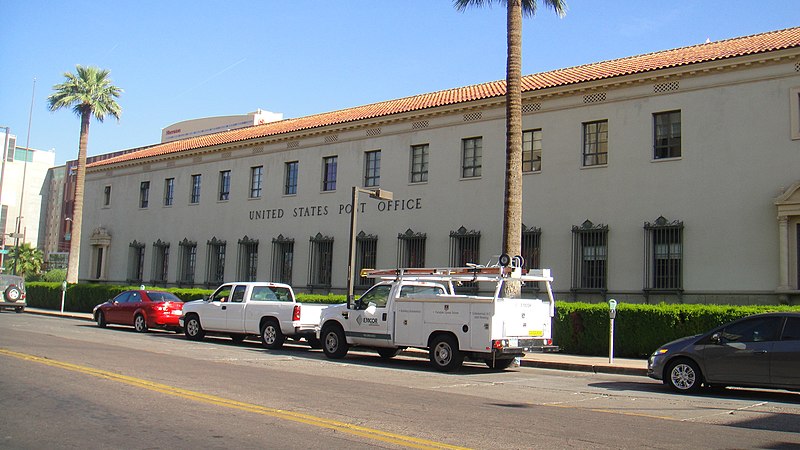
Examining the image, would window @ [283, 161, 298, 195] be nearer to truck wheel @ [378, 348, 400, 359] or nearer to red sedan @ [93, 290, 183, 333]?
red sedan @ [93, 290, 183, 333]

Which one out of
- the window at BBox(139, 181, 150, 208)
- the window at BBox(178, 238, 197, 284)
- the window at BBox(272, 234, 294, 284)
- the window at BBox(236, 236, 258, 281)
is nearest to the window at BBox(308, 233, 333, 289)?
the window at BBox(272, 234, 294, 284)

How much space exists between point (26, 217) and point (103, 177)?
6836 cm

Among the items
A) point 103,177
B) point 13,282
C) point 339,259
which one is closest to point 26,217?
point 103,177

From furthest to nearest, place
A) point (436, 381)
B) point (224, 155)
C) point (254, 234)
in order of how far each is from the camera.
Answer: point (224, 155), point (254, 234), point (436, 381)

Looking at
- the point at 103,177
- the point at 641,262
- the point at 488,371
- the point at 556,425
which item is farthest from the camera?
the point at 103,177

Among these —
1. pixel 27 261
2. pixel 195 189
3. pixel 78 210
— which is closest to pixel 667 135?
pixel 195 189

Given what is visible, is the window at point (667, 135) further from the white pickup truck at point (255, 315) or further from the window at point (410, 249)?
the white pickup truck at point (255, 315)

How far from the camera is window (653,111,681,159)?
2197 centimetres

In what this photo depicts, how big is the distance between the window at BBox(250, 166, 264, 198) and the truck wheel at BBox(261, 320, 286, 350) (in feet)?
50.1

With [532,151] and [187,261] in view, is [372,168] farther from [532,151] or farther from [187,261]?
[187,261]

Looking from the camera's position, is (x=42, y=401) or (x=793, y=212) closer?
(x=42, y=401)

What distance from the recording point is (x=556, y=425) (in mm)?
8672

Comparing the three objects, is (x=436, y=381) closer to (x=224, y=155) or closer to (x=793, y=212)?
(x=793, y=212)

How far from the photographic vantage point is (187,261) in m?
37.2
